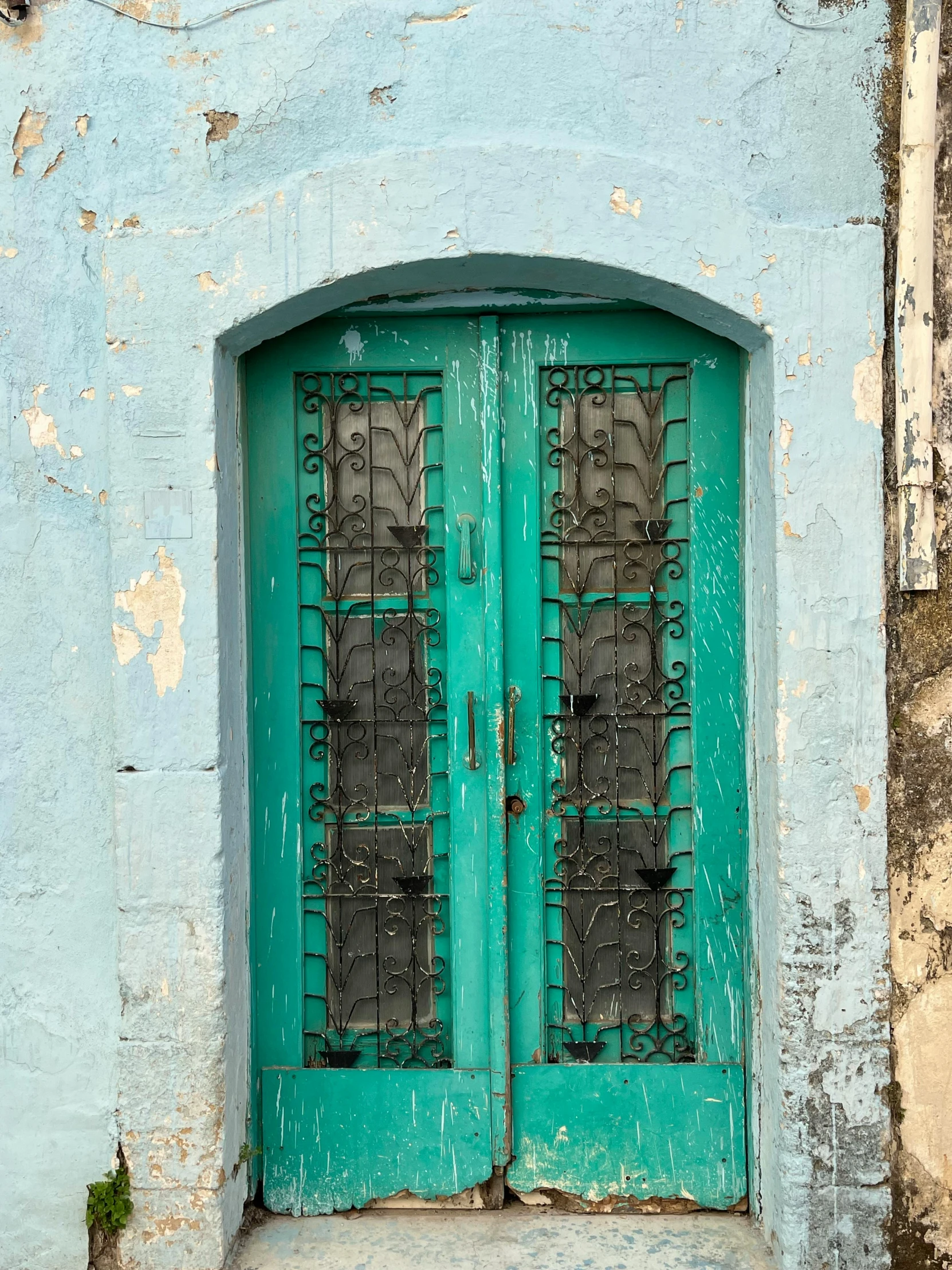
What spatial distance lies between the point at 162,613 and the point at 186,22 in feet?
5.03

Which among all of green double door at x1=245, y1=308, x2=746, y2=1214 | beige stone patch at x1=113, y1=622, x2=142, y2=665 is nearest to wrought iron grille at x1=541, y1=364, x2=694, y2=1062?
green double door at x1=245, y1=308, x2=746, y2=1214

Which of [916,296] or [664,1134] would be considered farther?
[664,1134]

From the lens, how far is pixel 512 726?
293cm

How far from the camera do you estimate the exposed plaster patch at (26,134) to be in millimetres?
2693

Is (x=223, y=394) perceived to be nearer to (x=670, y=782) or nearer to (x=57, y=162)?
(x=57, y=162)

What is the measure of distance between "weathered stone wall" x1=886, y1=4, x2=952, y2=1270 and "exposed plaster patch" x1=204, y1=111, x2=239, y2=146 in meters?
1.70

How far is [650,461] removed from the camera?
293 centimetres

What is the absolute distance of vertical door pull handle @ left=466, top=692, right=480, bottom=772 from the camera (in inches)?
114

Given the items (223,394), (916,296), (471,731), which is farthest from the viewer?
(471,731)

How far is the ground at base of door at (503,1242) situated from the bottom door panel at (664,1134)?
9 centimetres

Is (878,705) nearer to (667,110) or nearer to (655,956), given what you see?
(655,956)

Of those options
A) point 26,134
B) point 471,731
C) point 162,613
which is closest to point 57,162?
point 26,134

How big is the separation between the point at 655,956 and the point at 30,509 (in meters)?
2.12

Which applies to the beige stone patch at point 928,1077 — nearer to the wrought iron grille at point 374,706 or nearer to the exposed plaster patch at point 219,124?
the wrought iron grille at point 374,706
